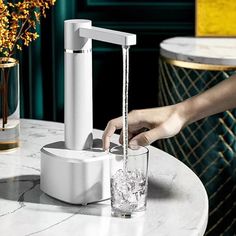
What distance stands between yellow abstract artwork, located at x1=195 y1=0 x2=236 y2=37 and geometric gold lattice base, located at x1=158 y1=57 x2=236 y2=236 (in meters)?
0.25

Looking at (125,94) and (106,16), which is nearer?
(125,94)

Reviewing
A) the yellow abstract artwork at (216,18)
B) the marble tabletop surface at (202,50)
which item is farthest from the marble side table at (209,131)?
the yellow abstract artwork at (216,18)

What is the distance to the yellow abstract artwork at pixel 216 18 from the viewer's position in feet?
8.09

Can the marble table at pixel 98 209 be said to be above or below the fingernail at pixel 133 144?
below

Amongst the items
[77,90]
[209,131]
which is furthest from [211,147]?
[77,90]

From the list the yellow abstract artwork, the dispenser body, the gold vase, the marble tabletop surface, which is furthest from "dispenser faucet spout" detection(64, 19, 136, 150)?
the yellow abstract artwork

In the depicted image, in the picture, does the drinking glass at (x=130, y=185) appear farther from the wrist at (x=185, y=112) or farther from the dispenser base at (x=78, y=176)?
the wrist at (x=185, y=112)

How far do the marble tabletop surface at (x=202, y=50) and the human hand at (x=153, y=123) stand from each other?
2.57 ft

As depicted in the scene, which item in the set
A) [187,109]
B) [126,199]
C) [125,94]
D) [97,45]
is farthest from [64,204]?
[97,45]

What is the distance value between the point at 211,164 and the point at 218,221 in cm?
19

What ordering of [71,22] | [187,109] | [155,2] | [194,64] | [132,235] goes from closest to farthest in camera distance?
1. [132,235]
2. [71,22]
3. [187,109]
4. [194,64]
5. [155,2]

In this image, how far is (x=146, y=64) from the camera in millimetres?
2688

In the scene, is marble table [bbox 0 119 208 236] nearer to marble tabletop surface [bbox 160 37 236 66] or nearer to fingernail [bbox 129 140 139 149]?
fingernail [bbox 129 140 139 149]

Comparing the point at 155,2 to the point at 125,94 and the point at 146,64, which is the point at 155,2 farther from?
the point at 125,94
